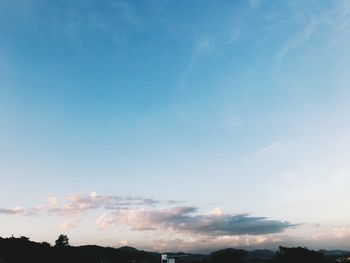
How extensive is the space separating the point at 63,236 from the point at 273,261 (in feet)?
189

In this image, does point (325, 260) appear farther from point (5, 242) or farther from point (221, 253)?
point (5, 242)

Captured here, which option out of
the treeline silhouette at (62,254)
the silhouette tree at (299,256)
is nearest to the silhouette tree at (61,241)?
the treeline silhouette at (62,254)

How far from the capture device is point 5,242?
13125cm

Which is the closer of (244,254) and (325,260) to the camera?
(325,260)

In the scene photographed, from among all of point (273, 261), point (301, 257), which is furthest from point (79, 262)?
point (301, 257)

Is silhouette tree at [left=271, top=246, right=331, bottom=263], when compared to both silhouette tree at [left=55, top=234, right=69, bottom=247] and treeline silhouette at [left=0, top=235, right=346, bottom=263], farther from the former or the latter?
silhouette tree at [left=55, top=234, right=69, bottom=247]

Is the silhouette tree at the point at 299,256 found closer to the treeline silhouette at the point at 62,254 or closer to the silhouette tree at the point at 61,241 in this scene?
the treeline silhouette at the point at 62,254

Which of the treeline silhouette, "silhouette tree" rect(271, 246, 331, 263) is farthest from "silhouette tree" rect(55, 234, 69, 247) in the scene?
"silhouette tree" rect(271, 246, 331, 263)

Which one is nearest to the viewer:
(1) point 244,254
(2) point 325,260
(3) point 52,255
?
(2) point 325,260

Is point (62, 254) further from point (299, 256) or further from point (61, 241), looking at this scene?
point (299, 256)

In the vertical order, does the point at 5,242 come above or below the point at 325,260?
above

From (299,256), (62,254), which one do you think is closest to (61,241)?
(62,254)

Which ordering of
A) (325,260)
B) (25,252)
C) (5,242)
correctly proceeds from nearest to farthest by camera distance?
(325,260) < (25,252) < (5,242)

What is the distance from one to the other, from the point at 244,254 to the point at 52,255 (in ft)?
171
